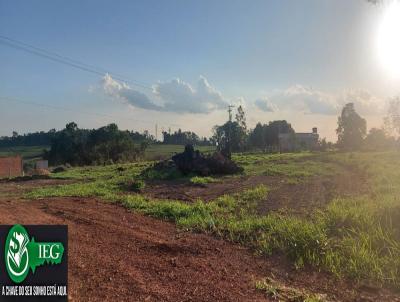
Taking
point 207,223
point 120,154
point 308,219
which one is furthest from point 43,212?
point 120,154

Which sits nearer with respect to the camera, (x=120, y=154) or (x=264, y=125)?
(x=120, y=154)

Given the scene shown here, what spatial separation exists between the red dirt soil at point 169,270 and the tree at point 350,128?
70.6 metres

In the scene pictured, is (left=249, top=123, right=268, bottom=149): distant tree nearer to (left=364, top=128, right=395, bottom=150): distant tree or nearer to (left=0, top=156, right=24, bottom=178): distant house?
(left=364, top=128, right=395, bottom=150): distant tree

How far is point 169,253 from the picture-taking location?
632 centimetres

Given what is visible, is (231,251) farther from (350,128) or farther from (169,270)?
(350,128)

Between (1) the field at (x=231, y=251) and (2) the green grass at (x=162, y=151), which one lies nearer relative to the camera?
(1) the field at (x=231, y=251)

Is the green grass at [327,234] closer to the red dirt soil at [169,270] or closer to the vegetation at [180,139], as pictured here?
the red dirt soil at [169,270]

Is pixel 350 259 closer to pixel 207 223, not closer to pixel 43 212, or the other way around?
pixel 207 223

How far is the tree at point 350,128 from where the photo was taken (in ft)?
243

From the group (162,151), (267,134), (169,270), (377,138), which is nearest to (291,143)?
(267,134)

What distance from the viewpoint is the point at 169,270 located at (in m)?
5.44

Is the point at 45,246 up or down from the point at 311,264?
up

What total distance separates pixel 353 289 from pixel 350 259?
756 mm

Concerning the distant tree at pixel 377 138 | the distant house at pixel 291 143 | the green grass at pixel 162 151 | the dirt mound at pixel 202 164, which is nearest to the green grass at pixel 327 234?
the dirt mound at pixel 202 164
